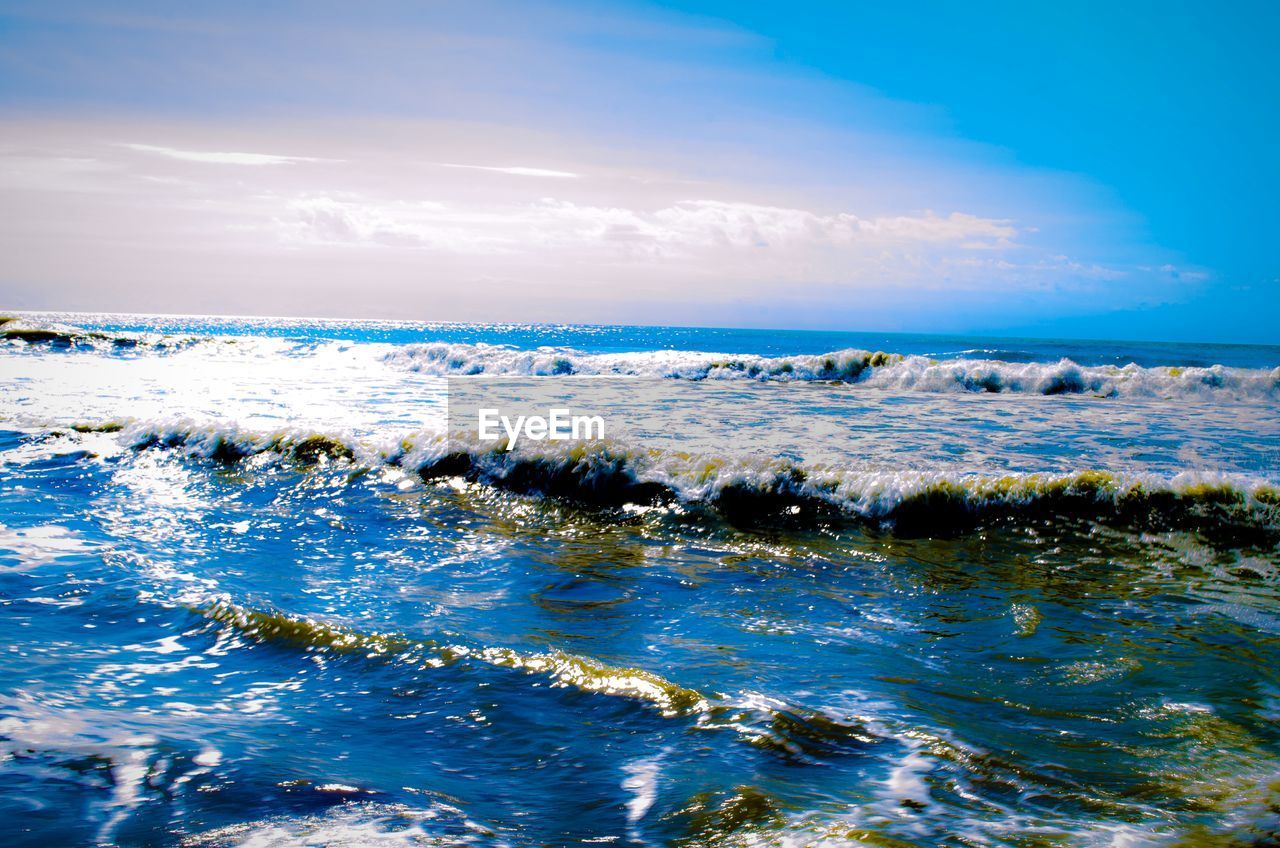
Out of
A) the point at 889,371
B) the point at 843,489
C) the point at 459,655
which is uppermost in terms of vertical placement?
the point at 889,371

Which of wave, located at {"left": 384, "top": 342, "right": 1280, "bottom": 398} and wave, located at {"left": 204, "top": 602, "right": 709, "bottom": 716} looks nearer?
wave, located at {"left": 204, "top": 602, "right": 709, "bottom": 716}

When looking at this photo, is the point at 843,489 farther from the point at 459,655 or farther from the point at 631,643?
the point at 459,655

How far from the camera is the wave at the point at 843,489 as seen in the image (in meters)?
7.35

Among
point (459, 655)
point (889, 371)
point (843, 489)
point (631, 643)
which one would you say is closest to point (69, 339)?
point (889, 371)

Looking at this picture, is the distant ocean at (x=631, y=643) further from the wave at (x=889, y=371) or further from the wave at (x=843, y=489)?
the wave at (x=889, y=371)

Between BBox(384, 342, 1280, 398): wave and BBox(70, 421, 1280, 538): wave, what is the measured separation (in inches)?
654

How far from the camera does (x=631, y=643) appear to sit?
4512 millimetres

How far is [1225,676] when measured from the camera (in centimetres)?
406

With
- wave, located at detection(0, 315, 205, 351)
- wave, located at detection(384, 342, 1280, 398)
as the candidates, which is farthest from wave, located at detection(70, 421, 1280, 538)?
wave, located at detection(0, 315, 205, 351)

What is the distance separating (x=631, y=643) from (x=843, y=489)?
13.5 feet

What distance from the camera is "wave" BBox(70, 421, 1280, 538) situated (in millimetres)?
7352

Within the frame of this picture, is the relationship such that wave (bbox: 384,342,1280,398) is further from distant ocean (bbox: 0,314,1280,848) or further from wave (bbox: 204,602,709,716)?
wave (bbox: 204,602,709,716)

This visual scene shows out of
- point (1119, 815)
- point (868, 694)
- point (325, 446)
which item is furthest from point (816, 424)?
point (1119, 815)

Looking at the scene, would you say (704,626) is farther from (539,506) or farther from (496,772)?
(539,506)
